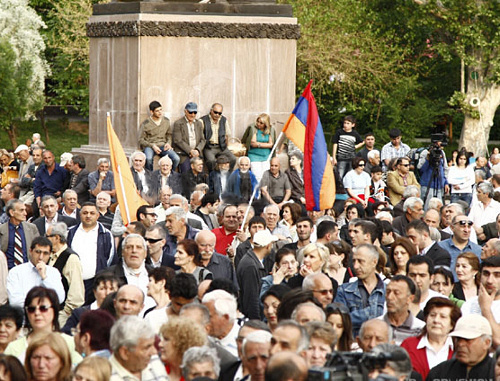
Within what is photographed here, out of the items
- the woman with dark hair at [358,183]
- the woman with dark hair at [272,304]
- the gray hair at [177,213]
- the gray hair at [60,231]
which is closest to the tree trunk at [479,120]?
the woman with dark hair at [358,183]

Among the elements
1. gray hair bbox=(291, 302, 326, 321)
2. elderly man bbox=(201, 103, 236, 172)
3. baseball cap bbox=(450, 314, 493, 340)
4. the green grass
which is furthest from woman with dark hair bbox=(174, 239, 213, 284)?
the green grass

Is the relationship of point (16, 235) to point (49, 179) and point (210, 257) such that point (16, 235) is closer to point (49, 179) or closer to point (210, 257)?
point (210, 257)

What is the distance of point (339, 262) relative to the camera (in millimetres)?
11562

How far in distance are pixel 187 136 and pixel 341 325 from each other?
9730 mm

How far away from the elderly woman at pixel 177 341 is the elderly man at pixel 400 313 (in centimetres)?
213

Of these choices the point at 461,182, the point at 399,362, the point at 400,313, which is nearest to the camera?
the point at 399,362

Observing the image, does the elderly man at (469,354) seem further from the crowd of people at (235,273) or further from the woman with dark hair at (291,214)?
the woman with dark hair at (291,214)

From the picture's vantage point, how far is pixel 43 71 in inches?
1873

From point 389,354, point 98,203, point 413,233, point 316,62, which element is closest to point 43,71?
point 316,62

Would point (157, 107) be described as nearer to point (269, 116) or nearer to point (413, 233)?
point (269, 116)

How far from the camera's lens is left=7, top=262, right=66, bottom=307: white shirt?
36.6 ft

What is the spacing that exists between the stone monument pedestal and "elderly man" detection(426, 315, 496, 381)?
11.2 m

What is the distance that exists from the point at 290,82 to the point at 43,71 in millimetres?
29253

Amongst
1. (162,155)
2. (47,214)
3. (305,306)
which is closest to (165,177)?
(162,155)
